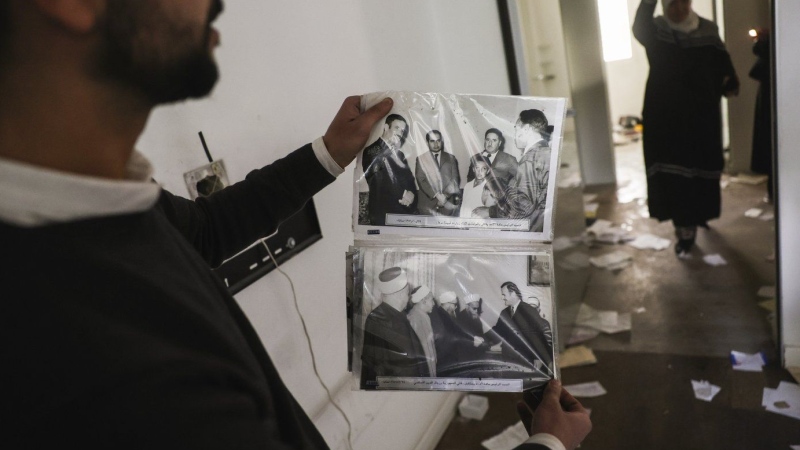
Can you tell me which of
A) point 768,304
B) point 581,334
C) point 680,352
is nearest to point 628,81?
point 768,304

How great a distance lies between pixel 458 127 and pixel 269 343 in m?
0.71

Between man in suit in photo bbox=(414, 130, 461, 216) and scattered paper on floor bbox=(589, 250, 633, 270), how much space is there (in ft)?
7.62

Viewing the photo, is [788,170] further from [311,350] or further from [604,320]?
[311,350]

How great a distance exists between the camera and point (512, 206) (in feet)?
2.93

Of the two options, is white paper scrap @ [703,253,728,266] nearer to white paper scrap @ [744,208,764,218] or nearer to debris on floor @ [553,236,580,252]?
white paper scrap @ [744,208,764,218]

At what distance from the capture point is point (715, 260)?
9.18ft

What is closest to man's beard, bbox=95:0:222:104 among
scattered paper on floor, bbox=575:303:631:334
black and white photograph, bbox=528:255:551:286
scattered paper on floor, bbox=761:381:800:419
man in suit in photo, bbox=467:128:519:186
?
man in suit in photo, bbox=467:128:519:186

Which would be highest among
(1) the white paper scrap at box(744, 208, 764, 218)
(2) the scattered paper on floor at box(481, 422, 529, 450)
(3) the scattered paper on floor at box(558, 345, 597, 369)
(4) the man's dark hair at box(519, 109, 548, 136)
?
(4) the man's dark hair at box(519, 109, 548, 136)

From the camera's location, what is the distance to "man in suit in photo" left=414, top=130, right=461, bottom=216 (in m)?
0.91

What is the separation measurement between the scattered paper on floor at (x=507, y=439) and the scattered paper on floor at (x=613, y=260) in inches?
54.4

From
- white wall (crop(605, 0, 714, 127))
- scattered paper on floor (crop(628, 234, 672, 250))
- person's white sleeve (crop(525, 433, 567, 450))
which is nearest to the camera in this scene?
person's white sleeve (crop(525, 433, 567, 450))

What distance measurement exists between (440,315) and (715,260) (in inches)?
98.3

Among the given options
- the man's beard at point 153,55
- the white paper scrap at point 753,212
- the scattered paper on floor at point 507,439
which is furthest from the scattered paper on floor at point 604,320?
the man's beard at point 153,55

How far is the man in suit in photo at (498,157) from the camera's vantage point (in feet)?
2.93
